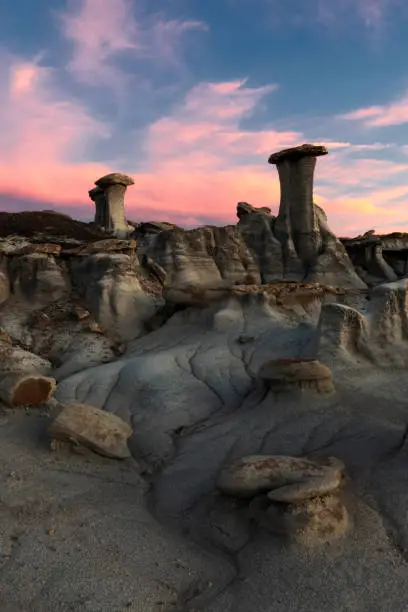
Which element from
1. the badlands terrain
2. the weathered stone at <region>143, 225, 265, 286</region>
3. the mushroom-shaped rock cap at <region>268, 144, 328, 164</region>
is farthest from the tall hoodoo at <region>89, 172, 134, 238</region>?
the badlands terrain

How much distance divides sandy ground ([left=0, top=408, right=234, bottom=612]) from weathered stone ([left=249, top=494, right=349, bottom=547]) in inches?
25.3

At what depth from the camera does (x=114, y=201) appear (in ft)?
117

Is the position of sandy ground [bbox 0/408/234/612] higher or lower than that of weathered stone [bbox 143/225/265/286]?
lower

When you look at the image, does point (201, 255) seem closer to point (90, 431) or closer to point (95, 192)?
point (90, 431)

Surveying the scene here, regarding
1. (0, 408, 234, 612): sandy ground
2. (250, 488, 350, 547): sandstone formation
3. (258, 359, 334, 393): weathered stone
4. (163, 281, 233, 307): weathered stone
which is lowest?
(0, 408, 234, 612): sandy ground

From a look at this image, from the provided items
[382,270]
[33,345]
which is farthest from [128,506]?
[382,270]

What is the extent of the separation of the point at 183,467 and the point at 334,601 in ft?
11.4

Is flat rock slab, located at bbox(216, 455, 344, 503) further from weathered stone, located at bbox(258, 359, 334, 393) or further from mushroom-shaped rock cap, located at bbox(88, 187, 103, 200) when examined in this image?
mushroom-shaped rock cap, located at bbox(88, 187, 103, 200)

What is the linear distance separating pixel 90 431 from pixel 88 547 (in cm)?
258

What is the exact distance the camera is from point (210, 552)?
5500 millimetres

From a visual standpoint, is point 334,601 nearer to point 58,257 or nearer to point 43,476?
point 43,476

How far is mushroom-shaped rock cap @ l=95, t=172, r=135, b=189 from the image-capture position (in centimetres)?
3475

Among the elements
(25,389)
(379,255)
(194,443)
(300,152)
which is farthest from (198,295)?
(379,255)

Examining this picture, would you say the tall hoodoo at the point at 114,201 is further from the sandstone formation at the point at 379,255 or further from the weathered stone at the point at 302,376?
the weathered stone at the point at 302,376
